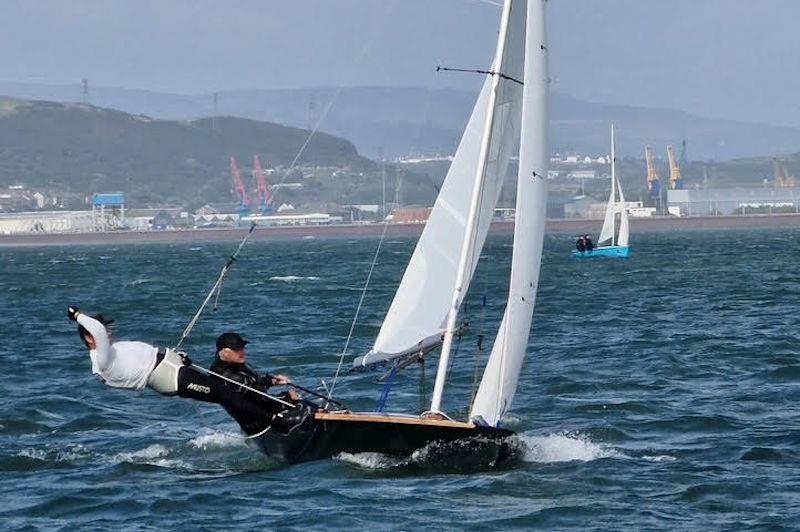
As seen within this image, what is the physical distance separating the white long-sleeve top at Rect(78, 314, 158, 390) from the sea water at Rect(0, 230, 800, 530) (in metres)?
1.00

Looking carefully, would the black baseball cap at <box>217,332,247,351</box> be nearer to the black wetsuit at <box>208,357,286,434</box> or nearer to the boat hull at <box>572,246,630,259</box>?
the black wetsuit at <box>208,357,286,434</box>

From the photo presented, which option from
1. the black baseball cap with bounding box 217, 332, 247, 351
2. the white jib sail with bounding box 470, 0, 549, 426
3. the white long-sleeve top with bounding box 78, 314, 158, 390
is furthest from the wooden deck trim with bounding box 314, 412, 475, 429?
the white long-sleeve top with bounding box 78, 314, 158, 390

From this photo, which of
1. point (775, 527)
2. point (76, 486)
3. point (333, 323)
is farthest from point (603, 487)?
point (333, 323)

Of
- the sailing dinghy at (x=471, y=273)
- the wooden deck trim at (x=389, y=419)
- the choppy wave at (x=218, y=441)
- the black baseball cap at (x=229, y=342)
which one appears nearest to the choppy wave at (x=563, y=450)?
the sailing dinghy at (x=471, y=273)

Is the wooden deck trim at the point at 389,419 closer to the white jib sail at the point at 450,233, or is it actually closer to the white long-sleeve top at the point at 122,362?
the white jib sail at the point at 450,233

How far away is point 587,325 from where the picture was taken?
3275cm

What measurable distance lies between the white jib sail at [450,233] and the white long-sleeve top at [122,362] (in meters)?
2.38

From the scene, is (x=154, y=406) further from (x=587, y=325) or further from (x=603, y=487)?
(x=587, y=325)

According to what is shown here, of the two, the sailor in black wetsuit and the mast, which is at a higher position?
the mast

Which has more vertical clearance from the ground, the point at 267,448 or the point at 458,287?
the point at 458,287

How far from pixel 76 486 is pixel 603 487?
190 inches

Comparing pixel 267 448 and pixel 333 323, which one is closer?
pixel 267 448

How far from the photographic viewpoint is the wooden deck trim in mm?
15234

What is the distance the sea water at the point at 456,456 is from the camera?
46.0 feet
